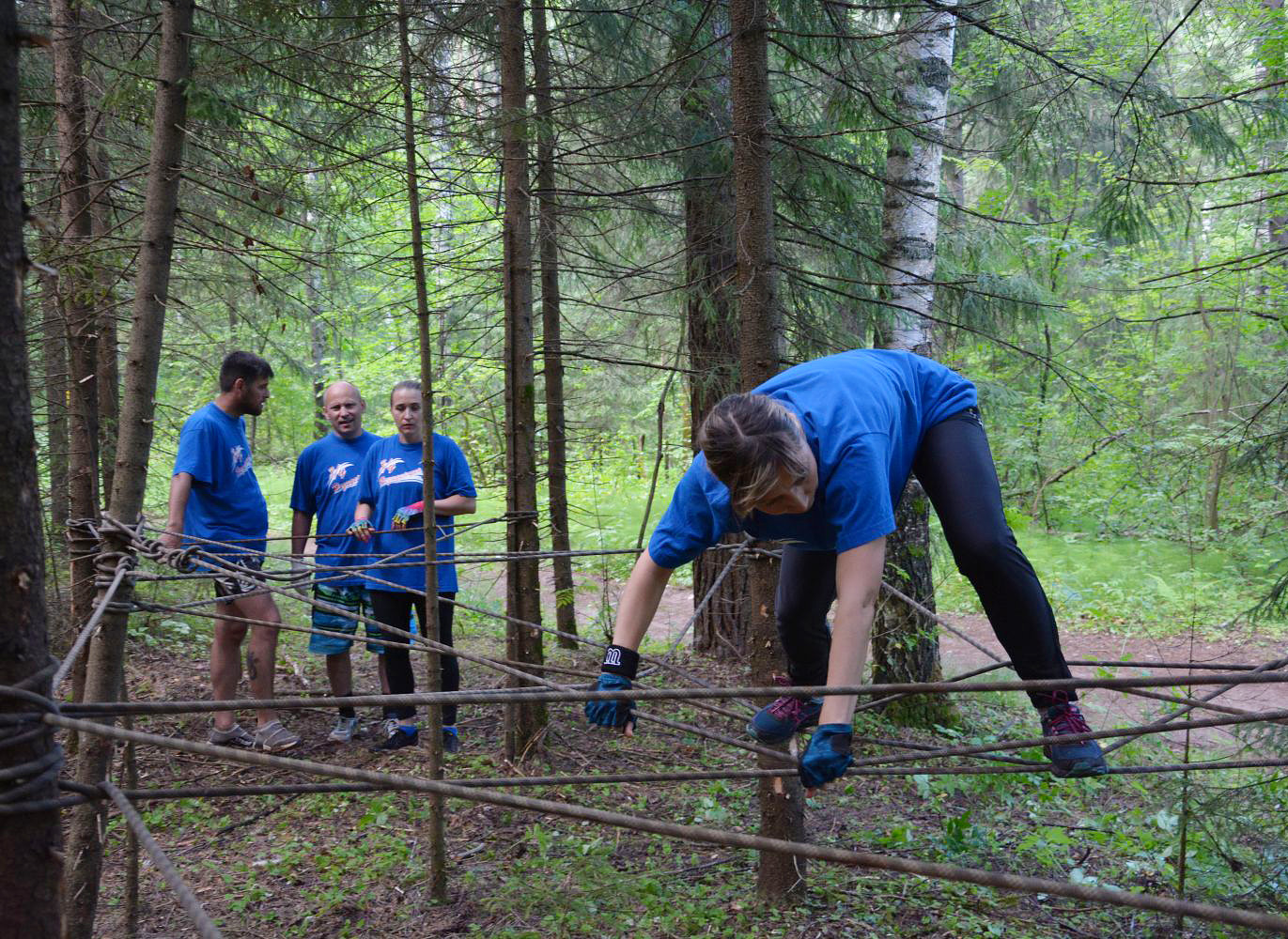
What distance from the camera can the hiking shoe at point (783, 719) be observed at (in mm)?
2867

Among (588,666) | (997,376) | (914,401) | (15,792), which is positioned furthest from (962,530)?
(997,376)

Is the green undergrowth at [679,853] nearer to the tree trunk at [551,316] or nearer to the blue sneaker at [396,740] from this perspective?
the blue sneaker at [396,740]

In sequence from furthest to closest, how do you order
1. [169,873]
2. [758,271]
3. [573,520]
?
[573,520] → [758,271] → [169,873]

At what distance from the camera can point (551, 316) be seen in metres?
6.31

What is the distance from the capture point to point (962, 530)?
237cm

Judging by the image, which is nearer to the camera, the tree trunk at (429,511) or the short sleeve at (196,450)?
the tree trunk at (429,511)

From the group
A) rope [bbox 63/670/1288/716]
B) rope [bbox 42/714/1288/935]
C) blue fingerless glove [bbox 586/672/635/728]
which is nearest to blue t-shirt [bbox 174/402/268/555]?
blue fingerless glove [bbox 586/672/635/728]

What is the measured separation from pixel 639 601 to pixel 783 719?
78cm

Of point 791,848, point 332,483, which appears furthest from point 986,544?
point 332,483

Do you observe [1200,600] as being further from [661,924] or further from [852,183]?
[661,924]

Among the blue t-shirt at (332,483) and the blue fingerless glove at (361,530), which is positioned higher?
the blue t-shirt at (332,483)

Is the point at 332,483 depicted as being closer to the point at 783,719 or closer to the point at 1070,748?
the point at 783,719

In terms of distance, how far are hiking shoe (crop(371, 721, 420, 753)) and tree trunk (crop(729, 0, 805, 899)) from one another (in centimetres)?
Answer: 218

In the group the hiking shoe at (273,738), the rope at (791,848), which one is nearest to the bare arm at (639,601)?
the rope at (791,848)
